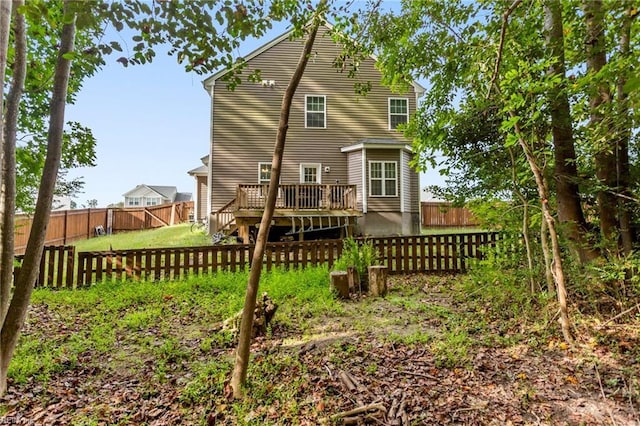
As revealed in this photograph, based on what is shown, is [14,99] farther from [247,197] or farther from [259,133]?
[259,133]

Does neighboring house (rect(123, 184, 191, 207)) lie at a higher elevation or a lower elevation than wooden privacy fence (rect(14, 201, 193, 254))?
higher

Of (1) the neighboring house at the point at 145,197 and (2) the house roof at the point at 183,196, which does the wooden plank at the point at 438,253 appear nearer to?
(1) the neighboring house at the point at 145,197

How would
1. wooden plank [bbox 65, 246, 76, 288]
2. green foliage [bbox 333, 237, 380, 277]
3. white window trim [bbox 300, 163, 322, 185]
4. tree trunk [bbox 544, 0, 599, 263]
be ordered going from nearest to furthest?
tree trunk [bbox 544, 0, 599, 263] → green foliage [bbox 333, 237, 380, 277] → wooden plank [bbox 65, 246, 76, 288] → white window trim [bbox 300, 163, 322, 185]

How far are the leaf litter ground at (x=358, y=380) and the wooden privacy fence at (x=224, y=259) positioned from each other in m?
2.58

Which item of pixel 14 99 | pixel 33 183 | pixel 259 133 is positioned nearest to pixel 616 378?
pixel 14 99

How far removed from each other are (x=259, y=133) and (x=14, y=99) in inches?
427

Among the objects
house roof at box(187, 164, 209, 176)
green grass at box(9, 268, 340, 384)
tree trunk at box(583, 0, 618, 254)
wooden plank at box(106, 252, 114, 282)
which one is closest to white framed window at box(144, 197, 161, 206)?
house roof at box(187, 164, 209, 176)

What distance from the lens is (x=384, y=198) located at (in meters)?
13.3

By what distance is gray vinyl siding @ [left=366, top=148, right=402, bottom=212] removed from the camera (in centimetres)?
1315

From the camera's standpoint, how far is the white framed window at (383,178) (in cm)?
1323

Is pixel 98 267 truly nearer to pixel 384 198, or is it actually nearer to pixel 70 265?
pixel 70 265

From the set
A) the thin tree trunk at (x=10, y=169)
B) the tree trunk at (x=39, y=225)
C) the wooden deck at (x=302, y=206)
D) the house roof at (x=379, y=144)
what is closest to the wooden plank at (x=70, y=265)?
the tree trunk at (x=39, y=225)

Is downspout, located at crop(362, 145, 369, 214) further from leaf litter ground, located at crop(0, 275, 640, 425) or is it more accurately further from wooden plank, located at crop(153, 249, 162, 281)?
leaf litter ground, located at crop(0, 275, 640, 425)

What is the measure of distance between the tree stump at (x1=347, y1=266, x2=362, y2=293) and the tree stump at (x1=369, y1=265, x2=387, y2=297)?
0.24 meters
